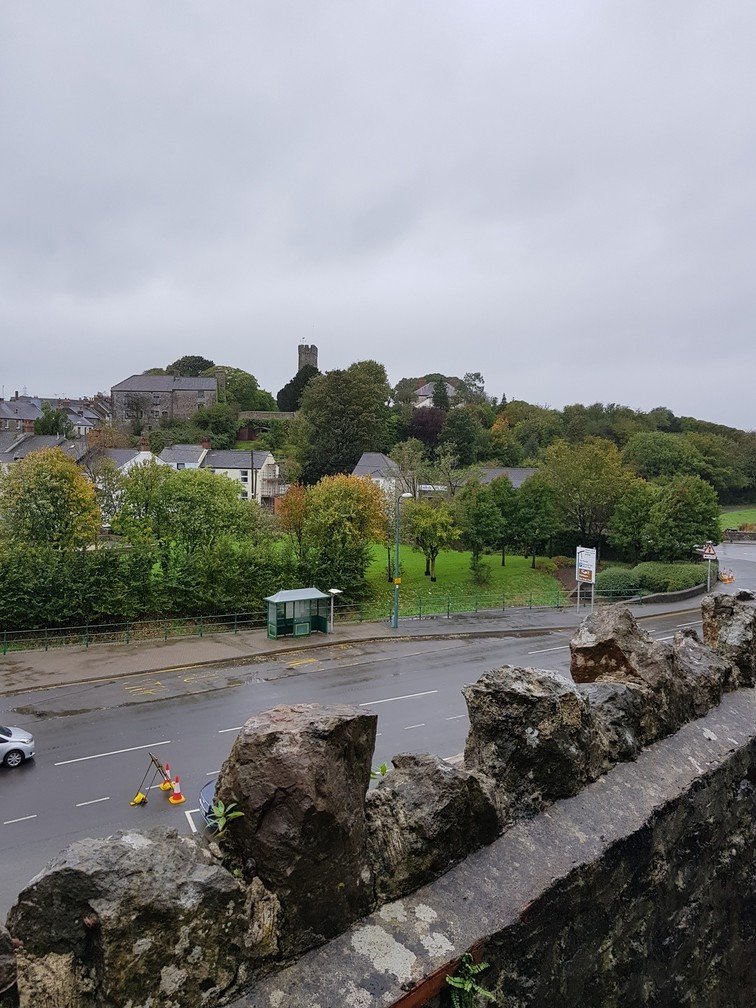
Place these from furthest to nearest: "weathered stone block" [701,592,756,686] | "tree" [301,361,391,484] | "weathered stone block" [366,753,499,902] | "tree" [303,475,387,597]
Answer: "tree" [301,361,391,484] → "tree" [303,475,387,597] → "weathered stone block" [701,592,756,686] → "weathered stone block" [366,753,499,902]

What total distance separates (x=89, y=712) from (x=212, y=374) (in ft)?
363

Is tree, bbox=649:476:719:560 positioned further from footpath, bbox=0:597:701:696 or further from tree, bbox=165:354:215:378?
tree, bbox=165:354:215:378

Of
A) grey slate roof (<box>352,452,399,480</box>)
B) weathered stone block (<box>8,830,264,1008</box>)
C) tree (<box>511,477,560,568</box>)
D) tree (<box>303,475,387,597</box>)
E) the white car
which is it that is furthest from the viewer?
grey slate roof (<box>352,452,399,480</box>)

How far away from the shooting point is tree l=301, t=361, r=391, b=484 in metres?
74.6

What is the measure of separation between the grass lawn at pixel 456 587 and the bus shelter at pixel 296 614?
4.51 m

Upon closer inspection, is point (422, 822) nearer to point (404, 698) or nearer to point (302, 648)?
point (404, 698)

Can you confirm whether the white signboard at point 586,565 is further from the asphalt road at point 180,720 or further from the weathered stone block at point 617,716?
the weathered stone block at point 617,716

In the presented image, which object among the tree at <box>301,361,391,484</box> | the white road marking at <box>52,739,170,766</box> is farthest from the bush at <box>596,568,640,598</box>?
the tree at <box>301,361,391,484</box>

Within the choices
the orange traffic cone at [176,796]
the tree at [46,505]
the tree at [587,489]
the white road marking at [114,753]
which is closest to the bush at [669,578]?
the tree at [587,489]

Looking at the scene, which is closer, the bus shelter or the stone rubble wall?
the stone rubble wall

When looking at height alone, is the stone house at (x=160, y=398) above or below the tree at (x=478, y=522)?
above

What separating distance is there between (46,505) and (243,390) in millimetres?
81414

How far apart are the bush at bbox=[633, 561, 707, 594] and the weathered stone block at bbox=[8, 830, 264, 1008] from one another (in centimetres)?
4002

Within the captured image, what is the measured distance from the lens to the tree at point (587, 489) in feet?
160
